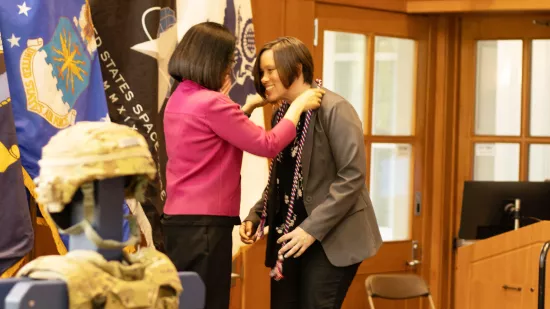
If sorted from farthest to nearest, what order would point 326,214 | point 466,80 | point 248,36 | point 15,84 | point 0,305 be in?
1. point 466,80
2. point 248,36
3. point 15,84
4. point 326,214
5. point 0,305

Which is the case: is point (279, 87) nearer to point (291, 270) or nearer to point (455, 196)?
point (291, 270)

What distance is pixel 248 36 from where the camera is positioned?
391 centimetres

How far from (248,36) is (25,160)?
1.29 m

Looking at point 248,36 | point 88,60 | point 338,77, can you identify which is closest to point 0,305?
point 88,60

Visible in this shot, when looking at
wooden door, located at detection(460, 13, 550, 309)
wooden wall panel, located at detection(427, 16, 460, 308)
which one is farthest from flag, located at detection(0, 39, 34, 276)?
wooden door, located at detection(460, 13, 550, 309)

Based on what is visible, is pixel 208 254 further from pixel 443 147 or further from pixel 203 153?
pixel 443 147

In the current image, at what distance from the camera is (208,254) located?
7.84 ft

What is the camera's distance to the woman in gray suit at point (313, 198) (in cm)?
267

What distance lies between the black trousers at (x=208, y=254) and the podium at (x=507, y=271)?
191 centimetres

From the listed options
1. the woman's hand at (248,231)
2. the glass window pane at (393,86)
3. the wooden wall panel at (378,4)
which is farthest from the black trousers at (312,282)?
the glass window pane at (393,86)

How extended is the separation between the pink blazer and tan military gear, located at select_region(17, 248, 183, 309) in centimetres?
92

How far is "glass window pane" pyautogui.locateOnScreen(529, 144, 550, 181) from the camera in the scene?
5211 mm

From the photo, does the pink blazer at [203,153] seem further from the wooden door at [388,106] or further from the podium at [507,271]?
the wooden door at [388,106]

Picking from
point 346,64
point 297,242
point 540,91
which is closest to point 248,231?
point 297,242
